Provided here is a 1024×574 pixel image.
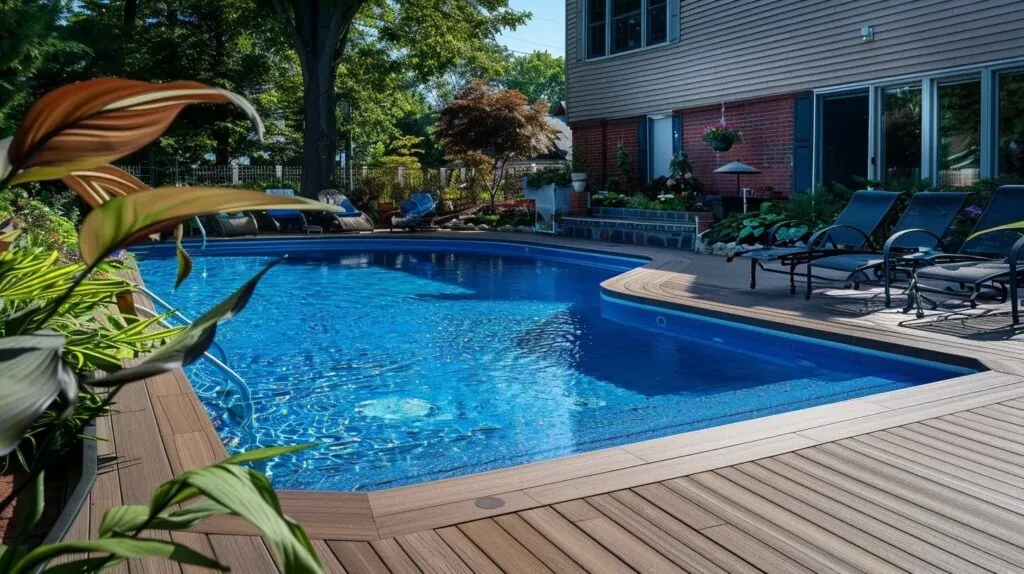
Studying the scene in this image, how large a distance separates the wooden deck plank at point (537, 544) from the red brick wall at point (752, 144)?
415 inches

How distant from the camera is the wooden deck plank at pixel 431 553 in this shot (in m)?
2.22

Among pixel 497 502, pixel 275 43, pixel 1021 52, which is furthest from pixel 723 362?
pixel 275 43

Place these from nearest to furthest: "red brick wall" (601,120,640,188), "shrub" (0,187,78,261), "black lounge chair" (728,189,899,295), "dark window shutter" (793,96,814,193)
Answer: "shrub" (0,187,78,261) < "black lounge chair" (728,189,899,295) < "dark window shutter" (793,96,814,193) < "red brick wall" (601,120,640,188)

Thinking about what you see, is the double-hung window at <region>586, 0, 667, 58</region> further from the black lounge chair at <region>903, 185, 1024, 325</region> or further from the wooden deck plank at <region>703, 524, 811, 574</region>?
the wooden deck plank at <region>703, 524, 811, 574</region>

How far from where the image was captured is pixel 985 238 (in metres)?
6.74

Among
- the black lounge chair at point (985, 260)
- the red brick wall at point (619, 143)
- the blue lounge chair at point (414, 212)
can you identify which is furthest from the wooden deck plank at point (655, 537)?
the blue lounge chair at point (414, 212)

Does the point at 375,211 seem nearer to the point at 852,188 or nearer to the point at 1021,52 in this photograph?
the point at 852,188

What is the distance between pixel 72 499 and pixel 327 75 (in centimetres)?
1630

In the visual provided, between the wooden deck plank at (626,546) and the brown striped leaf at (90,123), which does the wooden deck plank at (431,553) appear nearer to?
the wooden deck plank at (626,546)

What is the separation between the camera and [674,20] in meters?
14.2

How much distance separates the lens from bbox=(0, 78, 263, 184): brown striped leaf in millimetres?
845

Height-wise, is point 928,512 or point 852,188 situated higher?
point 852,188

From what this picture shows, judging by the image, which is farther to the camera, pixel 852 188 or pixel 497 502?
pixel 852 188

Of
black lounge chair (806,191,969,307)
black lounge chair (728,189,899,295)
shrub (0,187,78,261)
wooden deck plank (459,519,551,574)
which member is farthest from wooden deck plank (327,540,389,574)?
black lounge chair (728,189,899,295)
